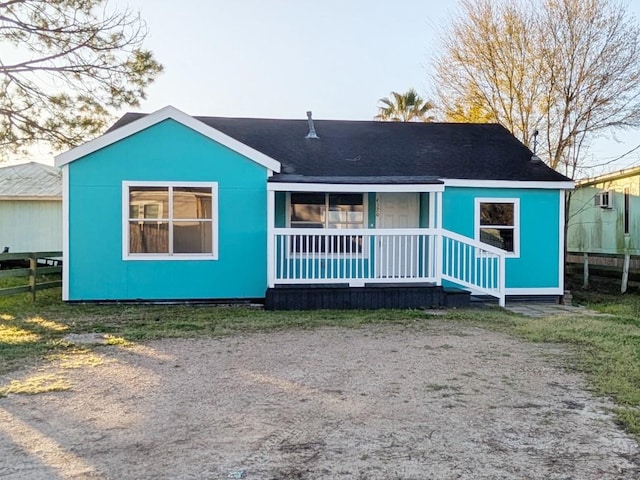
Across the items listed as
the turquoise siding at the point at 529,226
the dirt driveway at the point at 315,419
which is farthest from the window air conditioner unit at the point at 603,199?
the dirt driveway at the point at 315,419

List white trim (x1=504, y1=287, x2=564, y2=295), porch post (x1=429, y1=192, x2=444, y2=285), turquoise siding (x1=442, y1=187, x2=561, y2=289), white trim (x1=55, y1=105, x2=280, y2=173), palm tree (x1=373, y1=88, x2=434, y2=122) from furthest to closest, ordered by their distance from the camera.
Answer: palm tree (x1=373, y1=88, x2=434, y2=122) < white trim (x1=504, y1=287, x2=564, y2=295) < turquoise siding (x1=442, y1=187, x2=561, y2=289) < porch post (x1=429, y1=192, x2=444, y2=285) < white trim (x1=55, y1=105, x2=280, y2=173)

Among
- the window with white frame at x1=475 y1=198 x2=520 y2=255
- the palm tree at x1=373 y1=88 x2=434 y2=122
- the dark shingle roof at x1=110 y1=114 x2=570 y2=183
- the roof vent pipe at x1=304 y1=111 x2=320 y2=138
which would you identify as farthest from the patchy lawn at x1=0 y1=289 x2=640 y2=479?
the palm tree at x1=373 y1=88 x2=434 y2=122

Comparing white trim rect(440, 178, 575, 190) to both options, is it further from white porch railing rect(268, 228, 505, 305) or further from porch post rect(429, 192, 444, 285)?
white porch railing rect(268, 228, 505, 305)

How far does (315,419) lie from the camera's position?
12.8 ft

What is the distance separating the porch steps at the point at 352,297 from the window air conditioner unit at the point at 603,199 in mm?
11593

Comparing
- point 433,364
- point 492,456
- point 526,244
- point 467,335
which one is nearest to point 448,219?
point 526,244

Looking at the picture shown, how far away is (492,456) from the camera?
3248mm

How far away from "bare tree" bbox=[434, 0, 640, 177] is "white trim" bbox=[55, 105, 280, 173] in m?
9.44

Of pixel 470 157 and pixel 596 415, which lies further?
pixel 470 157

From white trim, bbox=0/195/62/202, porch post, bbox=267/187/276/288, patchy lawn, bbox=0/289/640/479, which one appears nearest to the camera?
patchy lawn, bbox=0/289/640/479

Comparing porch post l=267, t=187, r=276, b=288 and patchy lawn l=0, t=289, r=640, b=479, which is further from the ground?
porch post l=267, t=187, r=276, b=288

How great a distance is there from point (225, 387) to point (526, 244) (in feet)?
27.2

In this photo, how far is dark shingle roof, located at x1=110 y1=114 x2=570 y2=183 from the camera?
11016 millimetres

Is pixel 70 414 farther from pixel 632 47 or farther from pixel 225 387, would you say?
pixel 632 47
